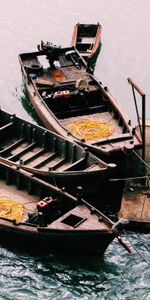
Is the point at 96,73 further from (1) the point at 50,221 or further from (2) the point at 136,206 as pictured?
(1) the point at 50,221

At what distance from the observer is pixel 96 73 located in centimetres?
3491

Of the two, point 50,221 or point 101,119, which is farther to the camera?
point 101,119

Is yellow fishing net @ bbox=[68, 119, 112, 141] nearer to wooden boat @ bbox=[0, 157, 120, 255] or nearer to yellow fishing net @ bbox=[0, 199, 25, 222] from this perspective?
wooden boat @ bbox=[0, 157, 120, 255]

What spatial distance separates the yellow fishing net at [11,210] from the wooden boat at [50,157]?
5.50ft

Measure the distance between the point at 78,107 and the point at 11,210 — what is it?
8.84 meters

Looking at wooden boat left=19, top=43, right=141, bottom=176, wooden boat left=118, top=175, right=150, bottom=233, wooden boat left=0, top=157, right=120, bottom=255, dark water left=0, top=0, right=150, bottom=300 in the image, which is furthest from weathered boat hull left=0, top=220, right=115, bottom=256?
wooden boat left=19, top=43, right=141, bottom=176

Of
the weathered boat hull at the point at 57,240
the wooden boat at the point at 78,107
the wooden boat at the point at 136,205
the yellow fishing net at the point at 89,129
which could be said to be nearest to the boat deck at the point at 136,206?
the wooden boat at the point at 136,205

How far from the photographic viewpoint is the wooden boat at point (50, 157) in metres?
20.5

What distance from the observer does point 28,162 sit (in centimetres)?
2205

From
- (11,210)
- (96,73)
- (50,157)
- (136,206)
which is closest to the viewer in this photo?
(11,210)

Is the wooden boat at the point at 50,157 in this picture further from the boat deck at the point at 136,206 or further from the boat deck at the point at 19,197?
the boat deck at the point at 136,206

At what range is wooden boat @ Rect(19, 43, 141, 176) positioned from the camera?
896 inches

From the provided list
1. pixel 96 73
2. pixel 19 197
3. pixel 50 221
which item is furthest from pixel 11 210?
pixel 96 73

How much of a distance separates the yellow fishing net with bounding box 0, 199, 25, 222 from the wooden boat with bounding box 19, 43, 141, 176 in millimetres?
4523
